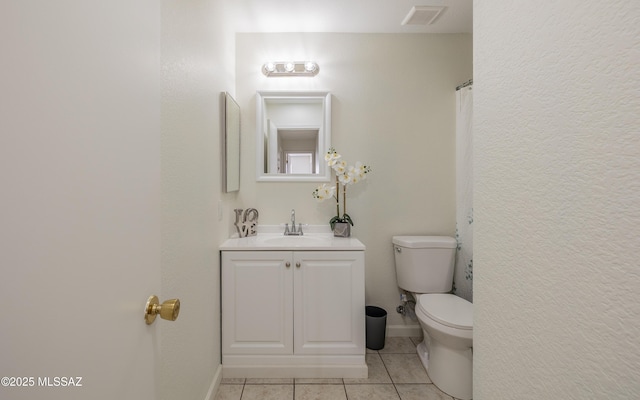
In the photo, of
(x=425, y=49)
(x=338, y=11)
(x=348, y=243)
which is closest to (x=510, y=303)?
(x=348, y=243)

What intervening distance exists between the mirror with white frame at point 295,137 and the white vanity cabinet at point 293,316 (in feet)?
2.60

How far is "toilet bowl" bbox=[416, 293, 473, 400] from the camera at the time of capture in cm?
164

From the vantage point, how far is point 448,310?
1786mm

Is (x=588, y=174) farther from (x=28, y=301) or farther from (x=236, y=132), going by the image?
(x=236, y=132)

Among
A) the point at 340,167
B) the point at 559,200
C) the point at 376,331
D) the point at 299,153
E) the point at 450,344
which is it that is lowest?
the point at 376,331

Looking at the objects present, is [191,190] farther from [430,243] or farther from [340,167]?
[430,243]

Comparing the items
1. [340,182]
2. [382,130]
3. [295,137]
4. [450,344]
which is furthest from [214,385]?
[382,130]

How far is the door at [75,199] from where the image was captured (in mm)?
360

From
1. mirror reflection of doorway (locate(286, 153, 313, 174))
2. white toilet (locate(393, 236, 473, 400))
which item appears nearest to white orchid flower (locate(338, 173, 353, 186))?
mirror reflection of doorway (locate(286, 153, 313, 174))

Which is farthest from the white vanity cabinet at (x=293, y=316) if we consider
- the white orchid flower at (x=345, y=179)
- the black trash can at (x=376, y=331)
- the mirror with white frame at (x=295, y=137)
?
the mirror with white frame at (x=295, y=137)

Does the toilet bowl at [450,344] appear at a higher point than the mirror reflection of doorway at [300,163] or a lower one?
lower

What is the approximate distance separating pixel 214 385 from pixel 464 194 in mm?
2257

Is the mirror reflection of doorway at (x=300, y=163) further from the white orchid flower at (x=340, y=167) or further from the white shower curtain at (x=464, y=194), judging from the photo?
the white shower curtain at (x=464, y=194)

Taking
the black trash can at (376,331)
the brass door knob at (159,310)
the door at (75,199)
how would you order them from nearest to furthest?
the door at (75,199), the brass door knob at (159,310), the black trash can at (376,331)
